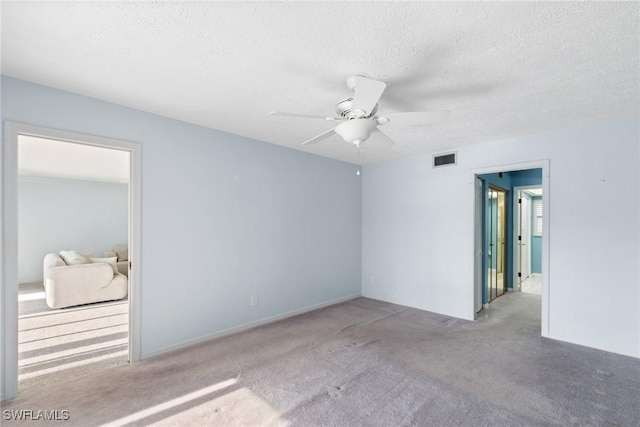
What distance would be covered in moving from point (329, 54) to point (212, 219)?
2.21 metres

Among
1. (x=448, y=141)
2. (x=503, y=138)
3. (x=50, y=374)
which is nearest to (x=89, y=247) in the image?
(x=50, y=374)

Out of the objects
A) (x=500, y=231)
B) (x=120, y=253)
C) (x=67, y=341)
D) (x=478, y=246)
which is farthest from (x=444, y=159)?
(x=120, y=253)

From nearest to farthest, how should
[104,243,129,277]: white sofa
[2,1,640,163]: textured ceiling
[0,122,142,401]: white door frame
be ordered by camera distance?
1. [2,1,640,163]: textured ceiling
2. [0,122,142,401]: white door frame
3. [104,243,129,277]: white sofa

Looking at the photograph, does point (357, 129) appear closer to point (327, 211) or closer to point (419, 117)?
point (419, 117)

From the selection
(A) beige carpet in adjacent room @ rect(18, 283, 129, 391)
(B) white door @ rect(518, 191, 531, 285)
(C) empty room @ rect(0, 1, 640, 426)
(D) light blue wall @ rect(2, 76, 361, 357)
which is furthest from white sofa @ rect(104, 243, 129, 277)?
(B) white door @ rect(518, 191, 531, 285)

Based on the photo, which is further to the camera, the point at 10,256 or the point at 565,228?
the point at 565,228

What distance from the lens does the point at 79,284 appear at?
4496mm

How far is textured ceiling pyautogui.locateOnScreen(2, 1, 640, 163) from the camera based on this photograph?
58.0 inches

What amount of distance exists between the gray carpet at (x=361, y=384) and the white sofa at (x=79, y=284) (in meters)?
2.64

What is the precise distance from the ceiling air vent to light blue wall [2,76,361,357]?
156 cm

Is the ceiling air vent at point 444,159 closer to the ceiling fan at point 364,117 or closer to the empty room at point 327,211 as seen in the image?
the empty room at point 327,211

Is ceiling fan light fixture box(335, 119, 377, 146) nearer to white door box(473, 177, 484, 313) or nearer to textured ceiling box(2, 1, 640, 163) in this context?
textured ceiling box(2, 1, 640, 163)

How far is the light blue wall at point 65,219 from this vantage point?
648cm

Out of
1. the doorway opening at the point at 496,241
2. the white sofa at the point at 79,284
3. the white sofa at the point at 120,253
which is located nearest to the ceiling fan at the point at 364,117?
the doorway opening at the point at 496,241
